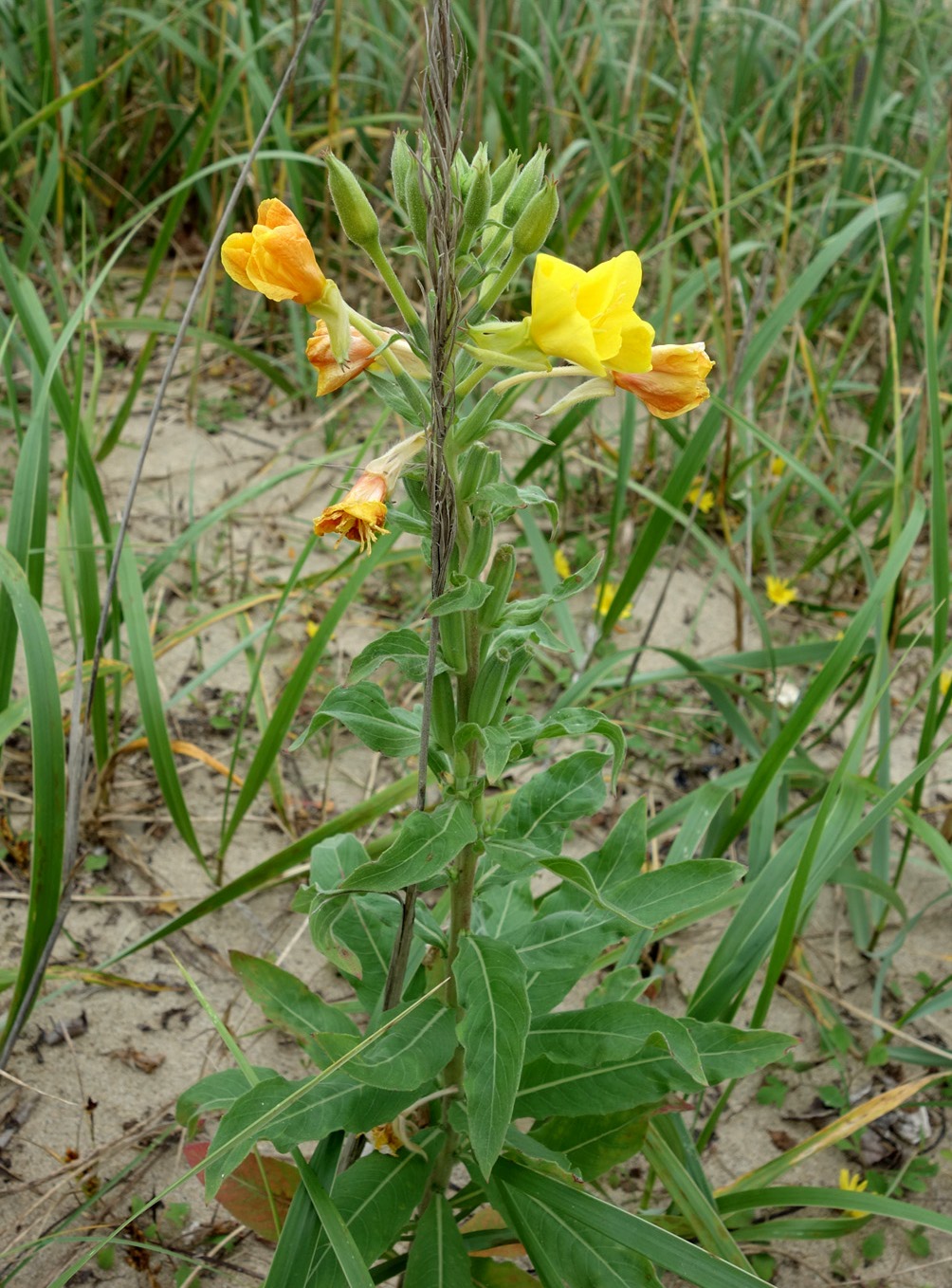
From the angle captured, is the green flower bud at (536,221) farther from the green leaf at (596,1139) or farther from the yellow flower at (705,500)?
the yellow flower at (705,500)

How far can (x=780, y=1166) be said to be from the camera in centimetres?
158

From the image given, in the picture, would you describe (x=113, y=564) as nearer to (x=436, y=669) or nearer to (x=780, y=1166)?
(x=436, y=669)

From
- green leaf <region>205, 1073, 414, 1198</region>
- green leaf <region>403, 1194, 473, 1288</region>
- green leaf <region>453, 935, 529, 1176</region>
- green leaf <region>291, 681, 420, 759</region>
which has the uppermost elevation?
green leaf <region>291, 681, 420, 759</region>

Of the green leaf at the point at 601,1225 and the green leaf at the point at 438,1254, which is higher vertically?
the green leaf at the point at 601,1225

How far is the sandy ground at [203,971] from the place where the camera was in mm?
1612

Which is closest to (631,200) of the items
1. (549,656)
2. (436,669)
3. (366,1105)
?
(549,656)

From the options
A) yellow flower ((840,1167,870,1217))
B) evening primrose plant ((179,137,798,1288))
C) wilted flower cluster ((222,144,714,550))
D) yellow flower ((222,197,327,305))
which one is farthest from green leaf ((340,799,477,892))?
yellow flower ((840,1167,870,1217))

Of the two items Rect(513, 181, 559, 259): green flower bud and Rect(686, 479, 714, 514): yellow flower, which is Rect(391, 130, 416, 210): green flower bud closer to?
Rect(513, 181, 559, 259): green flower bud

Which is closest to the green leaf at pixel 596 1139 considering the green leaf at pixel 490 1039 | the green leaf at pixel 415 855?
the green leaf at pixel 490 1039

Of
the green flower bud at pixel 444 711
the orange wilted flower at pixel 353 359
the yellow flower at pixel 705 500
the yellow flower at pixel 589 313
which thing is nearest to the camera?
the yellow flower at pixel 589 313

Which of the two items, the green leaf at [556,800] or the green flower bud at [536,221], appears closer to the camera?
the green flower bud at [536,221]

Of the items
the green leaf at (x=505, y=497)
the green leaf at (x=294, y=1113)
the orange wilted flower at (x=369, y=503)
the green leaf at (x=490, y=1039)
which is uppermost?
the orange wilted flower at (x=369, y=503)

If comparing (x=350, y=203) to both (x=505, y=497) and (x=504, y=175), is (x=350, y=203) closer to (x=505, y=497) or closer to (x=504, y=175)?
(x=504, y=175)

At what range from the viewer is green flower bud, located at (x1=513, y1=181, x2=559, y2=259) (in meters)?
1.00
